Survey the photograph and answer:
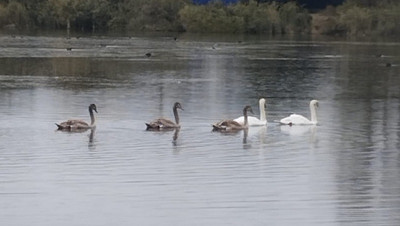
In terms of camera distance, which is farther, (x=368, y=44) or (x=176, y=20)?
(x=176, y=20)

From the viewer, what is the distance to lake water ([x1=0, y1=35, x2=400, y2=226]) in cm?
1416

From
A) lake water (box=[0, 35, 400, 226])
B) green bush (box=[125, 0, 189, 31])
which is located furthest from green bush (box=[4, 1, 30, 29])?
lake water (box=[0, 35, 400, 226])

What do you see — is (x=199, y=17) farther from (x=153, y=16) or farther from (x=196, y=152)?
(x=196, y=152)

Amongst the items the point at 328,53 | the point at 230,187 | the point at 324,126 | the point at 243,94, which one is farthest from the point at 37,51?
the point at 230,187

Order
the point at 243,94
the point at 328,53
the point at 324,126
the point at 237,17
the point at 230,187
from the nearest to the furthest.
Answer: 1. the point at 230,187
2. the point at 324,126
3. the point at 243,94
4. the point at 328,53
5. the point at 237,17

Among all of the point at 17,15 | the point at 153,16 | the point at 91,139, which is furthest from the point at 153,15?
the point at 91,139

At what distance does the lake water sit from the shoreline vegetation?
41.4 meters

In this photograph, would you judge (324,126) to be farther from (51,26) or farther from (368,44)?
(51,26)

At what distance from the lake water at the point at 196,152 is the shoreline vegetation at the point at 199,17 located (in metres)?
41.4

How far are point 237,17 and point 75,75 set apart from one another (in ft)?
148

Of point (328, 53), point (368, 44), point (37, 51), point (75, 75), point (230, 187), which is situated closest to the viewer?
point (230, 187)

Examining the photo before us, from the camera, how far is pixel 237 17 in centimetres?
8206

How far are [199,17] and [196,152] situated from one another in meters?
63.6

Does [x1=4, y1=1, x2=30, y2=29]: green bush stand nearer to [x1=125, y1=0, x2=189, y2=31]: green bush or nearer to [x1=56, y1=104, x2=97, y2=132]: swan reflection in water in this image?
[x1=125, y1=0, x2=189, y2=31]: green bush
